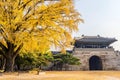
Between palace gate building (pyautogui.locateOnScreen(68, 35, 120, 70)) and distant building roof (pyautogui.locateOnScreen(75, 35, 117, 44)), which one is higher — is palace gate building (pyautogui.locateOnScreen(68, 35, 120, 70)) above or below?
below

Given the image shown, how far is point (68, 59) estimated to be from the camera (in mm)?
36594

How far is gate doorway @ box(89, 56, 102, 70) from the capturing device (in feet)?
145

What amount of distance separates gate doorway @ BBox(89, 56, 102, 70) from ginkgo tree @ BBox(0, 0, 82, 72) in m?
29.2

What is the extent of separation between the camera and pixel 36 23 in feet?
47.0

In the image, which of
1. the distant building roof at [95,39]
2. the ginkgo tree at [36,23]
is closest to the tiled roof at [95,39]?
the distant building roof at [95,39]

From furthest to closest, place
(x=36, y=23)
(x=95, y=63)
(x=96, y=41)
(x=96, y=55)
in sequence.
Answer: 1. (x=95, y=63)
2. (x=96, y=41)
3. (x=96, y=55)
4. (x=36, y=23)

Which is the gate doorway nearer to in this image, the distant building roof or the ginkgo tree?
the distant building roof

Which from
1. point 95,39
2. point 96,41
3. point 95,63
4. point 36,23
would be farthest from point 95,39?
point 36,23

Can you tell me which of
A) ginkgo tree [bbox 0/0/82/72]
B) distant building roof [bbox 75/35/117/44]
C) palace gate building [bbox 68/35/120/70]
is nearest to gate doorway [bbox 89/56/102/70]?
palace gate building [bbox 68/35/120/70]

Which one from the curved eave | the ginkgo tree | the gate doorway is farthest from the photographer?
the curved eave

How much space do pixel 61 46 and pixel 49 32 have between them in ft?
4.49

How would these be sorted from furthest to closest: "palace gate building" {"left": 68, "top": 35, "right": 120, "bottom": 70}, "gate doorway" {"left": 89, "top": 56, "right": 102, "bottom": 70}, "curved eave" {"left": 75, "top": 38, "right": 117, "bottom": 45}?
"curved eave" {"left": 75, "top": 38, "right": 117, "bottom": 45}, "gate doorway" {"left": 89, "top": 56, "right": 102, "bottom": 70}, "palace gate building" {"left": 68, "top": 35, "right": 120, "bottom": 70}

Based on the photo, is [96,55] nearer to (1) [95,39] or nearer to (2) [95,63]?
(2) [95,63]

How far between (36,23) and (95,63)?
32993 mm
